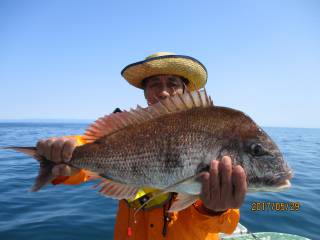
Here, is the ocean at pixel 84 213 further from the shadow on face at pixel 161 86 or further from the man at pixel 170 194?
the shadow on face at pixel 161 86

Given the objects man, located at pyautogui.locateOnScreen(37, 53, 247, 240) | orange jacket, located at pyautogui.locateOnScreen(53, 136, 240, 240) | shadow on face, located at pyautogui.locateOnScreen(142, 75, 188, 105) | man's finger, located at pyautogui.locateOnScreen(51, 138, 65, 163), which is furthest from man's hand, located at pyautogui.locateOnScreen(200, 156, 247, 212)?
shadow on face, located at pyautogui.locateOnScreen(142, 75, 188, 105)

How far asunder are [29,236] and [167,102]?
5.74 m

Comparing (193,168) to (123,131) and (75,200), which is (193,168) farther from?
(75,200)

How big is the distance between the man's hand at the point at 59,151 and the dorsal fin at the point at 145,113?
0.20 m

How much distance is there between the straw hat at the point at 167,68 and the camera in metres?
4.16

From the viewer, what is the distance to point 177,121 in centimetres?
246

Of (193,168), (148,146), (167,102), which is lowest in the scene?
(193,168)

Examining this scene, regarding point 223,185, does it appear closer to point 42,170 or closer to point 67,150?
point 67,150

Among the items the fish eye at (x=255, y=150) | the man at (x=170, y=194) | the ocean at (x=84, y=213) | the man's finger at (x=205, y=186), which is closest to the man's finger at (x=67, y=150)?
the man at (x=170, y=194)

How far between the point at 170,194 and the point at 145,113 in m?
1.27

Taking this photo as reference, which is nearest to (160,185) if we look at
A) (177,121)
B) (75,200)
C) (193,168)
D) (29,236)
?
(193,168)

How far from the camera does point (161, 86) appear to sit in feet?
14.3

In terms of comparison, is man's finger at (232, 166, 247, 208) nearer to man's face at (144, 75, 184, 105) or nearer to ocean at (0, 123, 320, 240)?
man's face at (144, 75, 184, 105)
